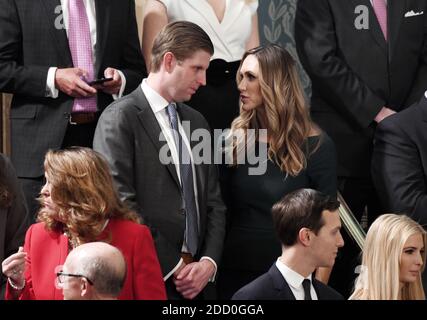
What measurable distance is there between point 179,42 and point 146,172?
1.99ft

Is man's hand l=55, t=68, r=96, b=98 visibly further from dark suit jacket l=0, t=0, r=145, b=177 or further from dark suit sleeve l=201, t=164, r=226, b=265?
dark suit sleeve l=201, t=164, r=226, b=265

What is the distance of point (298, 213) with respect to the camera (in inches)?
220

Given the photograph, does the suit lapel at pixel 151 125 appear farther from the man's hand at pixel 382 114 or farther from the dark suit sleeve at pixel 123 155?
the man's hand at pixel 382 114

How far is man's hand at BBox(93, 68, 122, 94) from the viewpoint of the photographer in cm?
641

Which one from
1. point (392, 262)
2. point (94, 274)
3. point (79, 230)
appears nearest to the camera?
point (94, 274)

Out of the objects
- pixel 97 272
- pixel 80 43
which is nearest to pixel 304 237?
pixel 97 272

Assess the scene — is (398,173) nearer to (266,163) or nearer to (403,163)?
(403,163)

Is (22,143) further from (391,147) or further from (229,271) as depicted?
(391,147)

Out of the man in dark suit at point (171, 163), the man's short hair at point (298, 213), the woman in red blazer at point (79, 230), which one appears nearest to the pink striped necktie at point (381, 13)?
the man in dark suit at point (171, 163)

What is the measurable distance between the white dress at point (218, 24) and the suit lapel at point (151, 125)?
0.83 m

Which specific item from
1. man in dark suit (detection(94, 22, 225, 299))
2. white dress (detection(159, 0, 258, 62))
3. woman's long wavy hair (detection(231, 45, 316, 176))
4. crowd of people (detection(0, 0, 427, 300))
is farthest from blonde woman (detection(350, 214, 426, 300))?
white dress (detection(159, 0, 258, 62))

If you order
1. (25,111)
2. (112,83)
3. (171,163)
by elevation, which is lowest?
(171,163)

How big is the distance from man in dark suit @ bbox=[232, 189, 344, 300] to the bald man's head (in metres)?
0.65

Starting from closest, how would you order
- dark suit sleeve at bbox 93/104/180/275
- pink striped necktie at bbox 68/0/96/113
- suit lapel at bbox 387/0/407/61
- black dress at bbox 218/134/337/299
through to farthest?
dark suit sleeve at bbox 93/104/180/275
black dress at bbox 218/134/337/299
pink striped necktie at bbox 68/0/96/113
suit lapel at bbox 387/0/407/61
